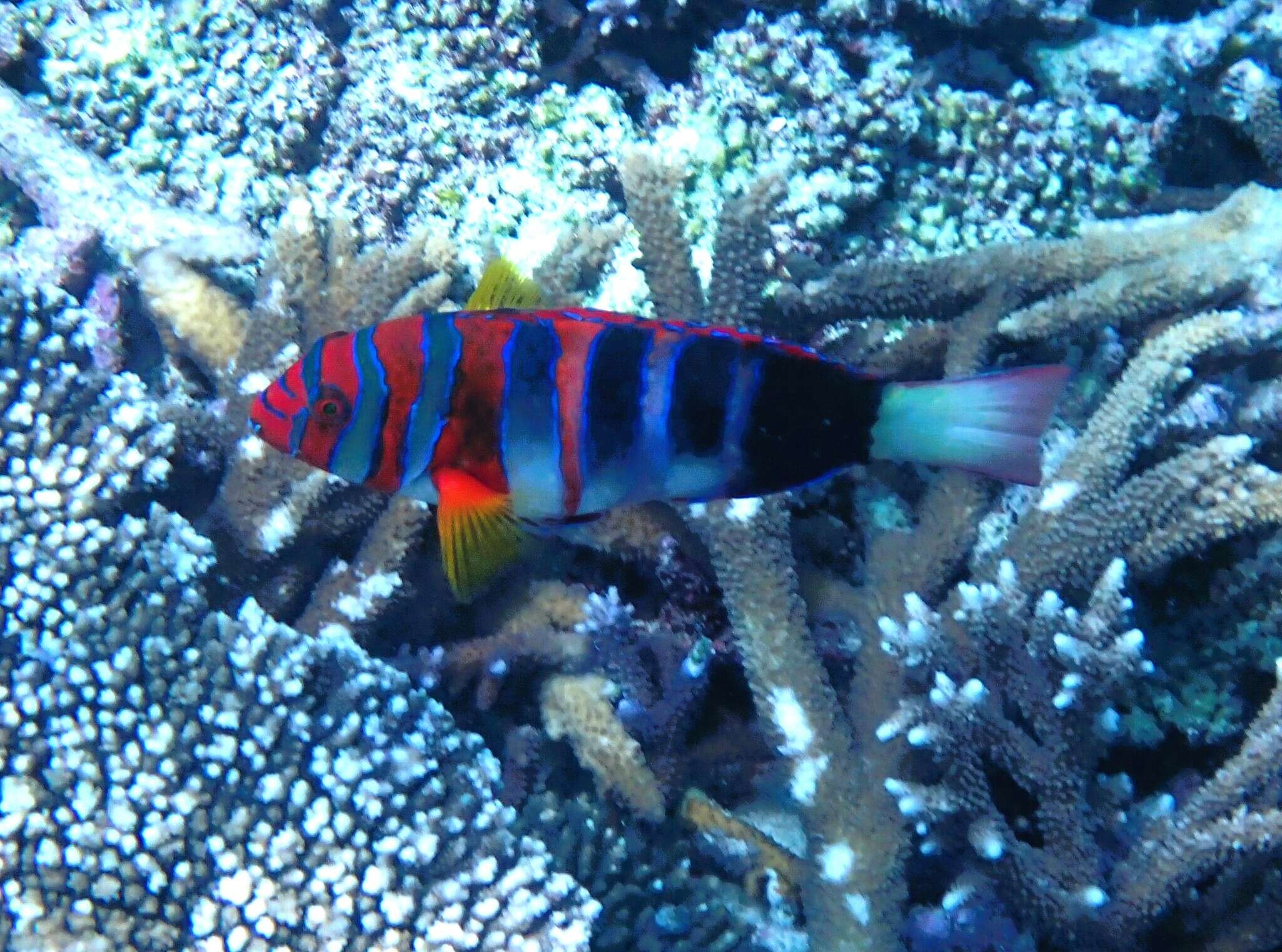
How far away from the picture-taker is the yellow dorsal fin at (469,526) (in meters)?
2.05

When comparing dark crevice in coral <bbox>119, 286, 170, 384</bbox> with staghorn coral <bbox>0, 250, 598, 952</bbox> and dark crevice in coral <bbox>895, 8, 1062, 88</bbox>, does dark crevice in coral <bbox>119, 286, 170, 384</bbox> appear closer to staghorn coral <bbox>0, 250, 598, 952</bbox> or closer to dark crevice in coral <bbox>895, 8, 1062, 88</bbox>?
staghorn coral <bbox>0, 250, 598, 952</bbox>

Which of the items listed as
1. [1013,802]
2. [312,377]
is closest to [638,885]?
[1013,802]

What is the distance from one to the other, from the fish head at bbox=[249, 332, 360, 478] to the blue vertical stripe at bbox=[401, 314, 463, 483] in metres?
0.14

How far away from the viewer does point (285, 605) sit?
3.38 meters

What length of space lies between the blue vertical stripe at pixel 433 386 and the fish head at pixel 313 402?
135mm

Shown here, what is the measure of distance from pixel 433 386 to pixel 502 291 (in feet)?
1.26

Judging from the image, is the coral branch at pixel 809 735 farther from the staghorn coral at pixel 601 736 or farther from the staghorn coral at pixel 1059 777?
the staghorn coral at pixel 601 736

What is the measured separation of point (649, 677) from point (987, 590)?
114 cm

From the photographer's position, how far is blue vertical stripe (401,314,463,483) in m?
2.03

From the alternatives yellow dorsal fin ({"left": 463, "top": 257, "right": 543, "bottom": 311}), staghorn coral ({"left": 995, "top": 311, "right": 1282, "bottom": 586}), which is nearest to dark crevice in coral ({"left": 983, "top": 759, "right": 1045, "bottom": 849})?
staghorn coral ({"left": 995, "top": 311, "right": 1282, "bottom": 586})

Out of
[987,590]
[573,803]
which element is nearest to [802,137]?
[987,590]

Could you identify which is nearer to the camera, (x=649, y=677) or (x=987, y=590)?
(x=987, y=590)

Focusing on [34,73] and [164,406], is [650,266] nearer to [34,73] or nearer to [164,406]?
[164,406]

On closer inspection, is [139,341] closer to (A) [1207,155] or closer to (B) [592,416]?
(B) [592,416]
